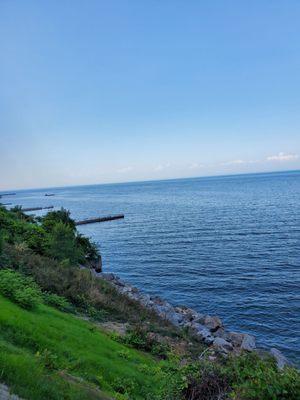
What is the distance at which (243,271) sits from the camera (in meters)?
32.1

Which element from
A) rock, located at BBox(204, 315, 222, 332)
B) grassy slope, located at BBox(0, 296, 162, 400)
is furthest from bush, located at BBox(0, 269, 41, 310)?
rock, located at BBox(204, 315, 222, 332)

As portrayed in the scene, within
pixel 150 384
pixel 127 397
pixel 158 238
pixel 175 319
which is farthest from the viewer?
pixel 158 238

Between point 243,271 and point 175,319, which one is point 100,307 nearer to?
point 175,319

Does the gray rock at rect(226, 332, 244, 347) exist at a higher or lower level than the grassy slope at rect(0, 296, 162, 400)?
lower

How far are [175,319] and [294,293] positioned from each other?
11233mm

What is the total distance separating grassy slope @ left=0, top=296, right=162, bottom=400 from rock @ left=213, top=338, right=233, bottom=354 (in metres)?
5.81

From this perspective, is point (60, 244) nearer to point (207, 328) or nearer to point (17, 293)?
point (207, 328)

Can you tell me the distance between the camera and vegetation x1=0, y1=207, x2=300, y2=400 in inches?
250

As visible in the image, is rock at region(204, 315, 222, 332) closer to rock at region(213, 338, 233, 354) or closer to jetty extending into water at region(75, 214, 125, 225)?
rock at region(213, 338, 233, 354)

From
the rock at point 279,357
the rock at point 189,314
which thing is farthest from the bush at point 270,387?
the rock at point 189,314

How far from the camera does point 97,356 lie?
31.9 ft

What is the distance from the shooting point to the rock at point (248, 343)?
18.2 metres

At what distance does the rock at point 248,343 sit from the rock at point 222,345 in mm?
889

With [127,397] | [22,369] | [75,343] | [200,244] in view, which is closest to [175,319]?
[75,343]
